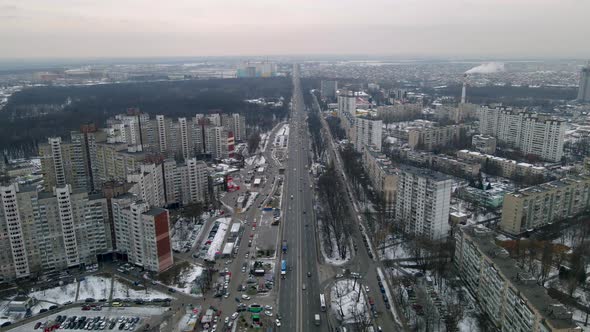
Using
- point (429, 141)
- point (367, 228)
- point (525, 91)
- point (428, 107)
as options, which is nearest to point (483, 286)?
point (367, 228)

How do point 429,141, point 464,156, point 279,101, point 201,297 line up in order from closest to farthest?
1. point 201,297
2. point 464,156
3. point 429,141
4. point 279,101

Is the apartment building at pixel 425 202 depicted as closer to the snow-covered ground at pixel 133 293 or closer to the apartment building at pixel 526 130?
the snow-covered ground at pixel 133 293

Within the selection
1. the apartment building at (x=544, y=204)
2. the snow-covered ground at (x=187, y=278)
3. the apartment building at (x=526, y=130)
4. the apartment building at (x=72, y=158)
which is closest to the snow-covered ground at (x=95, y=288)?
the snow-covered ground at (x=187, y=278)

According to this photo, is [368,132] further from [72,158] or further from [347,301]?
[347,301]

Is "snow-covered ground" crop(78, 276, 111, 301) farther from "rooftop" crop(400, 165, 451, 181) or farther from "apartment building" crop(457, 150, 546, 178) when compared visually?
"apartment building" crop(457, 150, 546, 178)

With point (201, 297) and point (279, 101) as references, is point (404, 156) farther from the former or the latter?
point (279, 101)

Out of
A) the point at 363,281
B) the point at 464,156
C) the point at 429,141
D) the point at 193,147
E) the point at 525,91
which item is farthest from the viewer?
the point at 525,91
